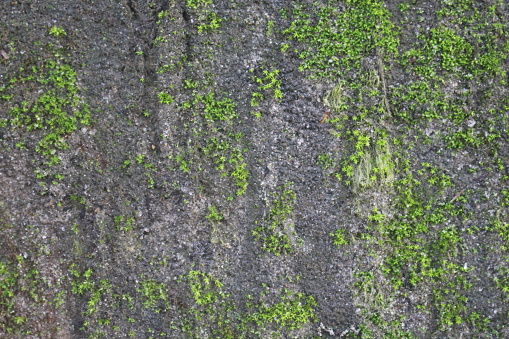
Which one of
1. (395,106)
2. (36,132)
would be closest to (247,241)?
(395,106)

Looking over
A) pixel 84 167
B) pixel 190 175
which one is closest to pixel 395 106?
pixel 190 175

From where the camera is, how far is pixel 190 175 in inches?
93.0

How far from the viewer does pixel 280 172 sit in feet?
7.79

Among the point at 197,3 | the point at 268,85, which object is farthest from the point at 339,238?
the point at 197,3

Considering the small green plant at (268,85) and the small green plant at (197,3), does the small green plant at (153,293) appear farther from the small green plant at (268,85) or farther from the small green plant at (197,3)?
the small green plant at (197,3)

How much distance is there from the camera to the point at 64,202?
2.33m

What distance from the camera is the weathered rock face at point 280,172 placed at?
234 cm

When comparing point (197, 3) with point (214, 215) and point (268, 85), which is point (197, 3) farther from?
point (214, 215)

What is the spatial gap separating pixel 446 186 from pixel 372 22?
104cm

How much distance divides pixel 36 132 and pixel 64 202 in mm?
425

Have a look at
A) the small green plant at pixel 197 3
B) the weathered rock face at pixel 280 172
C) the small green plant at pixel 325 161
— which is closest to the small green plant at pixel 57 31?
the weathered rock face at pixel 280 172

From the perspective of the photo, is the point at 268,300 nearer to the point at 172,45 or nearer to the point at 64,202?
the point at 64,202

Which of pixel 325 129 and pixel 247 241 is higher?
pixel 325 129

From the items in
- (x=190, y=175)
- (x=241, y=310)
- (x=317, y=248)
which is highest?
(x=190, y=175)
